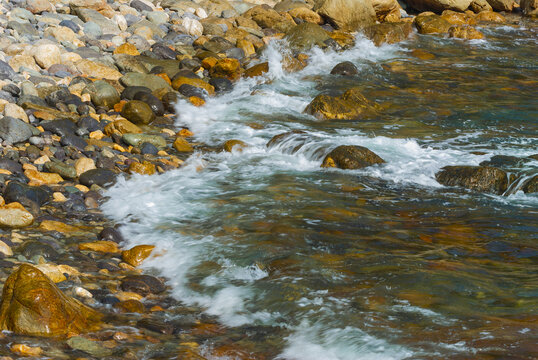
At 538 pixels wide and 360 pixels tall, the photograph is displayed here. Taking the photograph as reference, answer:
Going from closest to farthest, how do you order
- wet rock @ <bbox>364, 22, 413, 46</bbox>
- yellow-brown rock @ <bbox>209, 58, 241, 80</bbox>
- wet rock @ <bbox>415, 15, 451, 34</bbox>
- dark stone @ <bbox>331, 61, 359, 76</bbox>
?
1. yellow-brown rock @ <bbox>209, 58, 241, 80</bbox>
2. dark stone @ <bbox>331, 61, 359, 76</bbox>
3. wet rock @ <bbox>364, 22, 413, 46</bbox>
4. wet rock @ <bbox>415, 15, 451, 34</bbox>

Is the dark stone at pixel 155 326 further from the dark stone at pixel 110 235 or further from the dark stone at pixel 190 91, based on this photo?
the dark stone at pixel 190 91

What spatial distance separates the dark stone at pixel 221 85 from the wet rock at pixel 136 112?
88.6 inches

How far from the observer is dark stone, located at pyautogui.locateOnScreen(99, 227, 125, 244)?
19.7ft

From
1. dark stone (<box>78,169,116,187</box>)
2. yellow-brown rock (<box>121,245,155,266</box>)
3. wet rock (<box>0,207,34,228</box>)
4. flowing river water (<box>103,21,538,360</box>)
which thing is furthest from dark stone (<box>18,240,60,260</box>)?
dark stone (<box>78,169,116,187</box>)

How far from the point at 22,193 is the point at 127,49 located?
597cm

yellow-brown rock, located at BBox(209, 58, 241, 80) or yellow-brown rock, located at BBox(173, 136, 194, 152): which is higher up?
yellow-brown rock, located at BBox(209, 58, 241, 80)

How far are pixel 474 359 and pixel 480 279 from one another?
51.5 inches

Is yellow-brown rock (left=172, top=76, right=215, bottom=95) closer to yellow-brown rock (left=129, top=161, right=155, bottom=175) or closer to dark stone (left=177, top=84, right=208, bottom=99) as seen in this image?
dark stone (left=177, top=84, right=208, bottom=99)

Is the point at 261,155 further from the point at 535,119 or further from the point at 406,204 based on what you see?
the point at 535,119

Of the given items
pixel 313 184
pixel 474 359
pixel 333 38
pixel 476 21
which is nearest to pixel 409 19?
pixel 476 21

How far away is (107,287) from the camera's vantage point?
16.5 ft

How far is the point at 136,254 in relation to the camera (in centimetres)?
572

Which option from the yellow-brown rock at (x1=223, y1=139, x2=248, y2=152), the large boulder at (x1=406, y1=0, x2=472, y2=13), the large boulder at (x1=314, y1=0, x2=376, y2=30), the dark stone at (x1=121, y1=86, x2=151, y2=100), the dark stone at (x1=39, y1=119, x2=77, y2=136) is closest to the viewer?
the dark stone at (x1=39, y1=119, x2=77, y2=136)

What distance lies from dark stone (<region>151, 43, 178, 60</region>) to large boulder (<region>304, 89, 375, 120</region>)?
3545 millimetres
